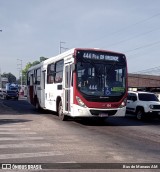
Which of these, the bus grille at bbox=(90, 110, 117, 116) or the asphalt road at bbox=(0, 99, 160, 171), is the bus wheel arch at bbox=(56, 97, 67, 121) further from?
the asphalt road at bbox=(0, 99, 160, 171)

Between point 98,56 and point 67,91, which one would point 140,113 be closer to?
point 67,91

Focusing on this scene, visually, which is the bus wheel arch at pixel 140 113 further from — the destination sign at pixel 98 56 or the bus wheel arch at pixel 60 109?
the destination sign at pixel 98 56

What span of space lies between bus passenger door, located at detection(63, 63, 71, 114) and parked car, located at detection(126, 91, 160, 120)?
19.5 ft

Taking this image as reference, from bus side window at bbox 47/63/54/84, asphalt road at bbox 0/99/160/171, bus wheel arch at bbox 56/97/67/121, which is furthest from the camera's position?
bus side window at bbox 47/63/54/84

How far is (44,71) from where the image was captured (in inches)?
850

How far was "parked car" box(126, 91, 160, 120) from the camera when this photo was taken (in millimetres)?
20188

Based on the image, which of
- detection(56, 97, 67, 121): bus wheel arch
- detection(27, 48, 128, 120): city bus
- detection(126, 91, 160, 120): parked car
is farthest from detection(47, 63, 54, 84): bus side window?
detection(126, 91, 160, 120): parked car

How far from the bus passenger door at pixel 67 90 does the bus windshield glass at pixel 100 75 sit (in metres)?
0.91

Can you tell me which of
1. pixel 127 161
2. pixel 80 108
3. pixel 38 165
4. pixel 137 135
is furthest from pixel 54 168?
pixel 80 108

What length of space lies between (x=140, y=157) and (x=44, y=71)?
1374 centimetres

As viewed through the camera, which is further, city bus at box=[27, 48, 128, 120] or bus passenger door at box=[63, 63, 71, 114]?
bus passenger door at box=[63, 63, 71, 114]

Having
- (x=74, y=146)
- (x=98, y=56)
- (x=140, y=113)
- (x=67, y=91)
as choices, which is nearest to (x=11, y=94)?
(x=140, y=113)

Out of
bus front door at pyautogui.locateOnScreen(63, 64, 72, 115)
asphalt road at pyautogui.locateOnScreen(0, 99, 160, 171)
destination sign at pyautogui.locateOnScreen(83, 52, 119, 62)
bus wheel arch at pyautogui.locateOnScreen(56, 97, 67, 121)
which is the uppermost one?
destination sign at pyautogui.locateOnScreen(83, 52, 119, 62)

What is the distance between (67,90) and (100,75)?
186 cm
